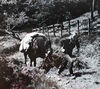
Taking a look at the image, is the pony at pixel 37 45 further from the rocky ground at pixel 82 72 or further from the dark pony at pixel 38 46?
the rocky ground at pixel 82 72

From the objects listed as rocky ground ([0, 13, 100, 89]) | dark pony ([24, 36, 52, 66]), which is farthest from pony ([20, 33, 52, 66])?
rocky ground ([0, 13, 100, 89])

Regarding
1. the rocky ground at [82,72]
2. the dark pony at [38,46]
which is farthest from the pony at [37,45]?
the rocky ground at [82,72]

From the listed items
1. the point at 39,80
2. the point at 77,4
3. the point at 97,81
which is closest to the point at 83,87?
the point at 97,81

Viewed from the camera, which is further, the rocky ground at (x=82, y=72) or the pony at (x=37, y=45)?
the pony at (x=37, y=45)

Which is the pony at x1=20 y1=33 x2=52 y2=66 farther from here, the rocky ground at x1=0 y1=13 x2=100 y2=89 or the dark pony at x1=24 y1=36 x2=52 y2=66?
the rocky ground at x1=0 y1=13 x2=100 y2=89

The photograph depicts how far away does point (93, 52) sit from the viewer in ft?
57.6

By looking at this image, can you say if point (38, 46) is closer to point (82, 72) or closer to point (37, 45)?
point (37, 45)

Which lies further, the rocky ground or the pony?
the pony

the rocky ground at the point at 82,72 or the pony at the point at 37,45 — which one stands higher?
the pony at the point at 37,45

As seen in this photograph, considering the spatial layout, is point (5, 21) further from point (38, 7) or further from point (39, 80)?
point (39, 80)

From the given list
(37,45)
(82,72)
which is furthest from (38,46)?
(82,72)

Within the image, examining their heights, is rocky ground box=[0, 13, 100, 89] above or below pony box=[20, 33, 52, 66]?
below

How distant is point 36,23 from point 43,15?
4.54 ft

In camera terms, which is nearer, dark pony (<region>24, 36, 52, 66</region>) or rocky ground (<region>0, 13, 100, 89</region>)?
rocky ground (<region>0, 13, 100, 89</region>)
